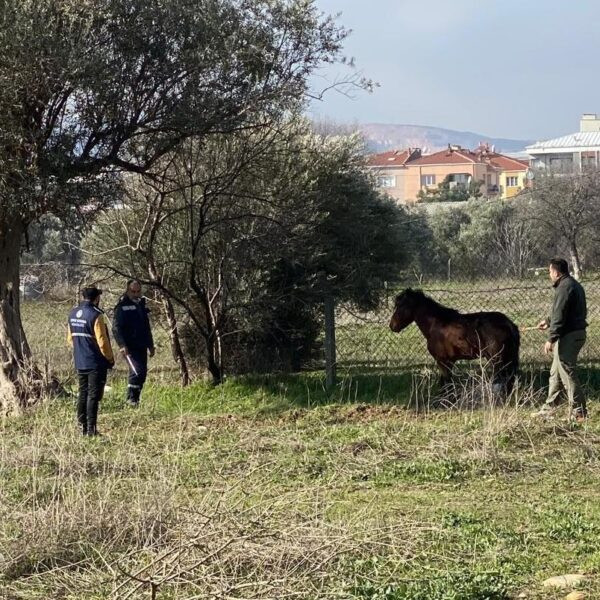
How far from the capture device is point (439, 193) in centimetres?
8694

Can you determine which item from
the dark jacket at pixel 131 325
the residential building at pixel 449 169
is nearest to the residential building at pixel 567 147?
the residential building at pixel 449 169

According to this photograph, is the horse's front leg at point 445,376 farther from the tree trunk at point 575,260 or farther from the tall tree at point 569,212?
the tall tree at point 569,212

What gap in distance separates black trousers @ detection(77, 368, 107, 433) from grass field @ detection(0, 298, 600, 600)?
0.26 m

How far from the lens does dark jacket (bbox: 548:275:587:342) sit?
37.5ft

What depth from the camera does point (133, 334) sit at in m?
13.4

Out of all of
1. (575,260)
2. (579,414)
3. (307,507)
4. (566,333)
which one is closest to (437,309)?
(566,333)

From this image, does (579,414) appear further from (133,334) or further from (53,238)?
(53,238)

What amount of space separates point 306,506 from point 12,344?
745cm

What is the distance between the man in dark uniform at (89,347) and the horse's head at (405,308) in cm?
398

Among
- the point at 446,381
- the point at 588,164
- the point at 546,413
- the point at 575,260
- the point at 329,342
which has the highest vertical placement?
the point at 588,164

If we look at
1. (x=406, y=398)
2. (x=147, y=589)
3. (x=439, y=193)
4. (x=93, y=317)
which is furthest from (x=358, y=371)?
(x=439, y=193)

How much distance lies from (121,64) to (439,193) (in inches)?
3018

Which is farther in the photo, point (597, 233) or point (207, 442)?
point (597, 233)

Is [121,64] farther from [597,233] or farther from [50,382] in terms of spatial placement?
[597,233]
